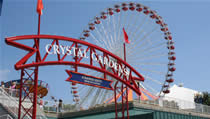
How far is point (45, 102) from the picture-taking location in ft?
86.3

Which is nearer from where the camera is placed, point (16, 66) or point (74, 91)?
point (16, 66)

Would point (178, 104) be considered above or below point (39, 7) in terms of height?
below

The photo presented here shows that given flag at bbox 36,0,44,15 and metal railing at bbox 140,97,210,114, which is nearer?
flag at bbox 36,0,44,15

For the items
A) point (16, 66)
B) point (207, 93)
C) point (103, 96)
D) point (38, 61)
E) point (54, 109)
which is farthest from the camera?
point (207, 93)

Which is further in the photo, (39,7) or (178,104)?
(178,104)

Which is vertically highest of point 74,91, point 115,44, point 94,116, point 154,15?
point 154,15

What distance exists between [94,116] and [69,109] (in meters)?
3.64

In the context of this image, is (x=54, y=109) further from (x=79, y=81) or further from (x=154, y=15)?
(x=154, y=15)

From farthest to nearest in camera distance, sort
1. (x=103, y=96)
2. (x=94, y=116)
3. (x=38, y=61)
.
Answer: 1. (x=103, y=96)
2. (x=94, y=116)
3. (x=38, y=61)

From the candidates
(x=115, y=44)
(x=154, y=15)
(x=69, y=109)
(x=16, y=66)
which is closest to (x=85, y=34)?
(x=115, y=44)

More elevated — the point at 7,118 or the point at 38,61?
the point at 38,61

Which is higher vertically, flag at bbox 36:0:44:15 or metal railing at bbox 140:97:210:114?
flag at bbox 36:0:44:15

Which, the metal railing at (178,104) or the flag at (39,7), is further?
the metal railing at (178,104)

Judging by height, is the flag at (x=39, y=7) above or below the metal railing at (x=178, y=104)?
above
